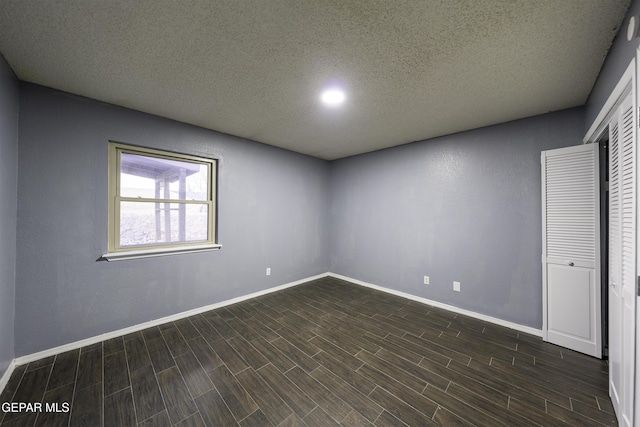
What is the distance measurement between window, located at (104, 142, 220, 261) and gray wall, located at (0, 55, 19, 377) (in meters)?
0.61

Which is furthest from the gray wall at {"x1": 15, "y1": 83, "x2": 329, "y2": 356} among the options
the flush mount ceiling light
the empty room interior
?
the flush mount ceiling light

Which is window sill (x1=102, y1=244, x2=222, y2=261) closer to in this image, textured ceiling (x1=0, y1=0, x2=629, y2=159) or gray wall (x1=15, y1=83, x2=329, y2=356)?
gray wall (x1=15, y1=83, x2=329, y2=356)

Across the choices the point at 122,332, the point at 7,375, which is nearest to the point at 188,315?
the point at 122,332

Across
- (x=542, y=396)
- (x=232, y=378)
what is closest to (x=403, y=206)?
(x=542, y=396)

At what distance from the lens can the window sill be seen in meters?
2.37

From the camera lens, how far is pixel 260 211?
369cm

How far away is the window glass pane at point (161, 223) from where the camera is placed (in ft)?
8.34

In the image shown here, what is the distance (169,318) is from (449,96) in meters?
3.95

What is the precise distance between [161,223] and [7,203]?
1152 mm

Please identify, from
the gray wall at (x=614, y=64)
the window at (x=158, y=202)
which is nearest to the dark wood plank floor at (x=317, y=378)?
the window at (x=158, y=202)

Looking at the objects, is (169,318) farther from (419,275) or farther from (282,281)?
(419,275)

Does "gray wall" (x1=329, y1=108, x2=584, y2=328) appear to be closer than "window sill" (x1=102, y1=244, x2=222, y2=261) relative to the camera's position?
No

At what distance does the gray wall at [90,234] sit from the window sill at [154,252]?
0.20ft

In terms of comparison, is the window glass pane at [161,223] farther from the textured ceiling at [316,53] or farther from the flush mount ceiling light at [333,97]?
the flush mount ceiling light at [333,97]
